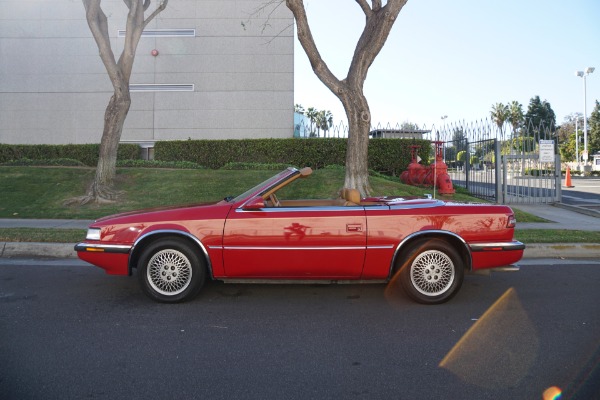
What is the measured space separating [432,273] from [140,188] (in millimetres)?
10647

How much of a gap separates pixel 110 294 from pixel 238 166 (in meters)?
11.8

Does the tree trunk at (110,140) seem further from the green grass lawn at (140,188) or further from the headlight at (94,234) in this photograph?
the headlight at (94,234)

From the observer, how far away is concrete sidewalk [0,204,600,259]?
787cm

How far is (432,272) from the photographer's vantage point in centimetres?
521

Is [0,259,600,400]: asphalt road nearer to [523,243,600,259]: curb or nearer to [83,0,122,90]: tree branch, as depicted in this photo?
[523,243,600,259]: curb

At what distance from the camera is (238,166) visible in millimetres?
17250

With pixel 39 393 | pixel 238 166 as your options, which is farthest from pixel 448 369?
pixel 238 166

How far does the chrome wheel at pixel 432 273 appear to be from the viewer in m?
5.19

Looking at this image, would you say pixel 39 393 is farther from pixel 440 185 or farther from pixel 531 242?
pixel 440 185

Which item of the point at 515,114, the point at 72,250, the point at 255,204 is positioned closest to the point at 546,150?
the point at 255,204

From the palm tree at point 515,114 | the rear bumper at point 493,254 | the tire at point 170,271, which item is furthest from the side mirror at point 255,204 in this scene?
the palm tree at point 515,114

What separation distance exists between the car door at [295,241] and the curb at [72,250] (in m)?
4.05

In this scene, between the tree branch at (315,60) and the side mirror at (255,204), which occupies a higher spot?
the tree branch at (315,60)

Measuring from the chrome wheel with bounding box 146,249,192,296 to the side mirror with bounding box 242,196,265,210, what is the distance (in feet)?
2.79
